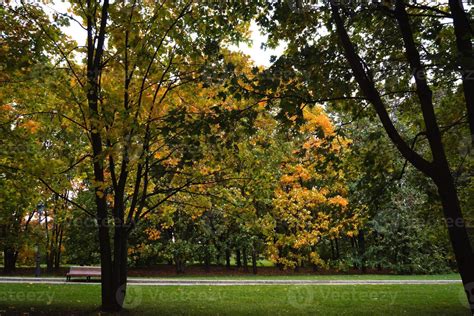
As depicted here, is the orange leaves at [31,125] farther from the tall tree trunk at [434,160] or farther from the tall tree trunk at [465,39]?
the tall tree trunk at [465,39]

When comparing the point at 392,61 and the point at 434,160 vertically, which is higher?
the point at 392,61

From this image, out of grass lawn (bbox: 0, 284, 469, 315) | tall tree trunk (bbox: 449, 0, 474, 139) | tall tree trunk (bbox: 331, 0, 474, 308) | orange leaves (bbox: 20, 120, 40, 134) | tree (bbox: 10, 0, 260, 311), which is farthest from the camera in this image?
orange leaves (bbox: 20, 120, 40, 134)

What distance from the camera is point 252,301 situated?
1150 centimetres

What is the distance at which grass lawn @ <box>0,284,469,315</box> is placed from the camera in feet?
32.0

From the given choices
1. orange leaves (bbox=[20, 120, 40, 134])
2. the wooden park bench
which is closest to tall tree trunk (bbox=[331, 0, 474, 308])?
orange leaves (bbox=[20, 120, 40, 134])

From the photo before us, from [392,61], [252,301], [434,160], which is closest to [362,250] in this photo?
[252,301]

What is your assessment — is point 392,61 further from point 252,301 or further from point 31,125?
point 31,125

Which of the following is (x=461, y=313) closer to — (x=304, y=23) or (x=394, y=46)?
(x=394, y=46)

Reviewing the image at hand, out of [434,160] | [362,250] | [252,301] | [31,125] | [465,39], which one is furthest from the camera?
[362,250]

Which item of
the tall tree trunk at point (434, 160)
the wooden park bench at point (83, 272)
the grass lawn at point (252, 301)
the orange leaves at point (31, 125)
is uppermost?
the orange leaves at point (31, 125)

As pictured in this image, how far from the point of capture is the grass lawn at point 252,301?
9758 mm

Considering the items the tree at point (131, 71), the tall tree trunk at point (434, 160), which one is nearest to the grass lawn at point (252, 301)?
the tree at point (131, 71)

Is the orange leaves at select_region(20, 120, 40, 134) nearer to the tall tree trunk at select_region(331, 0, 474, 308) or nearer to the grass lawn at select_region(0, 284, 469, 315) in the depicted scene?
the grass lawn at select_region(0, 284, 469, 315)

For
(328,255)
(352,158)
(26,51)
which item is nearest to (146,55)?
(26,51)
